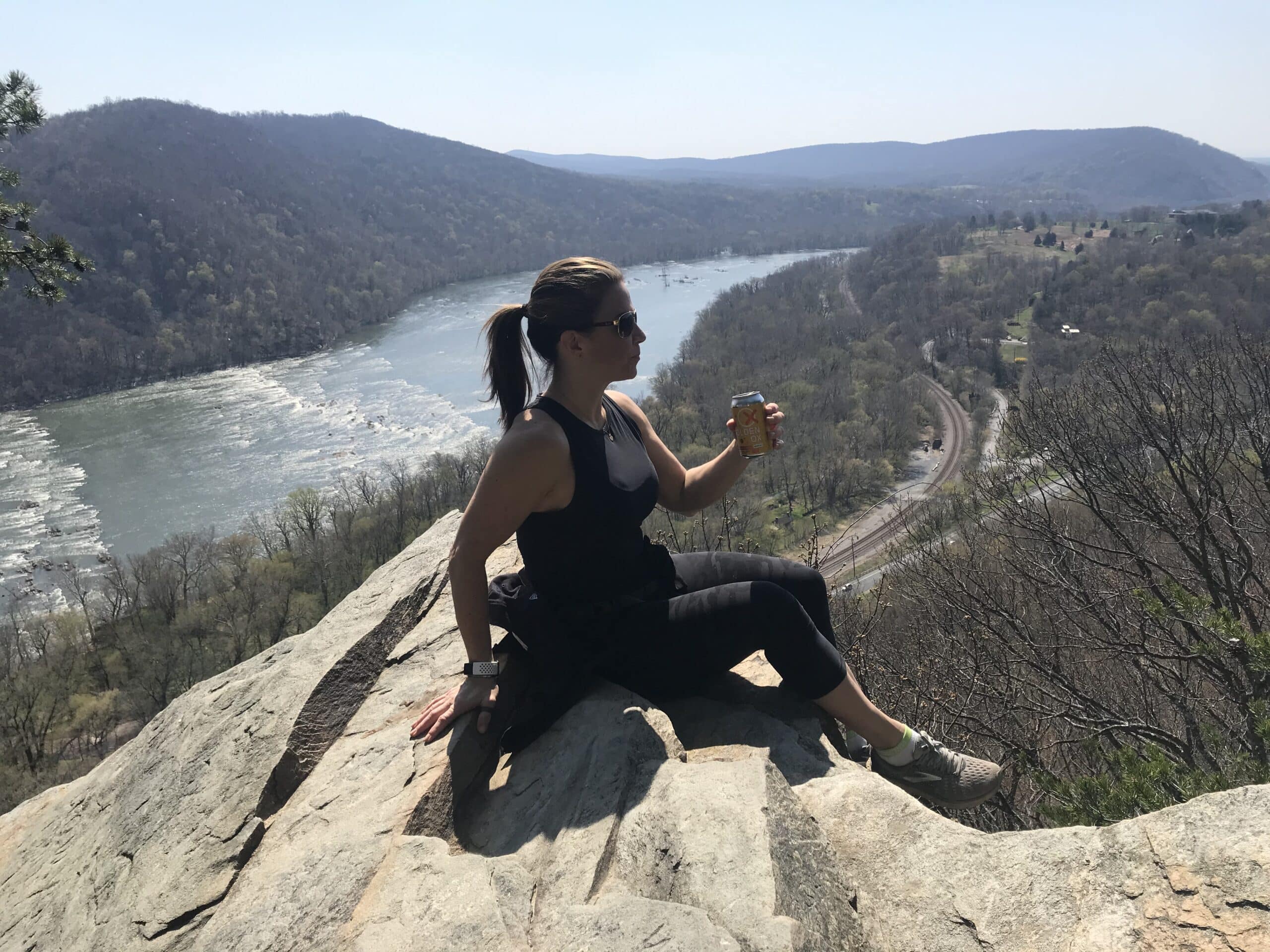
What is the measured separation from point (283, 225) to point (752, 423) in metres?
126

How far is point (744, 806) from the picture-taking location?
6.88 feet

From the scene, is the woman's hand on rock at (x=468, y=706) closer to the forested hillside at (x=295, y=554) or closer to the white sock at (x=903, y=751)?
the white sock at (x=903, y=751)

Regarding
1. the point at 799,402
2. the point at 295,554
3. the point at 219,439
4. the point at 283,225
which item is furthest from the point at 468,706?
the point at 283,225

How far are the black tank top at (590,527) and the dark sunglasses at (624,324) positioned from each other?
0.32 m

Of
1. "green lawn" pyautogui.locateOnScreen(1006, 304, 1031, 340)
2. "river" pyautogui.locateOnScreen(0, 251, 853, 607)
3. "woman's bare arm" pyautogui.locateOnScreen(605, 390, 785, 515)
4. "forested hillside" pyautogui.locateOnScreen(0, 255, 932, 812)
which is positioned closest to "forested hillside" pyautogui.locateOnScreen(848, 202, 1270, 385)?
"green lawn" pyautogui.locateOnScreen(1006, 304, 1031, 340)

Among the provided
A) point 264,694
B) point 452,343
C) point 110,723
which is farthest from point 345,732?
point 452,343

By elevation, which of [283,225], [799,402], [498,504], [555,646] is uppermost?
[283,225]

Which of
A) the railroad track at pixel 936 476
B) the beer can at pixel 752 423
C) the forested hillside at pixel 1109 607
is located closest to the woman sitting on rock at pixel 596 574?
the beer can at pixel 752 423

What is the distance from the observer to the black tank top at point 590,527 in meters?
2.59

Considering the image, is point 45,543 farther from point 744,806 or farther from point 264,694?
point 744,806

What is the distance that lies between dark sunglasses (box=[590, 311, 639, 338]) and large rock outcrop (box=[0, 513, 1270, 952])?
130 cm

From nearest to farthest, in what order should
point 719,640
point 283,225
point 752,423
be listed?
point 719,640 → point 752,423 → point 283,225

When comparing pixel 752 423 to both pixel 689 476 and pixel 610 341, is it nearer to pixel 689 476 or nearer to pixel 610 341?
pixel 689 476

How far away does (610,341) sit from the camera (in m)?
2.68
